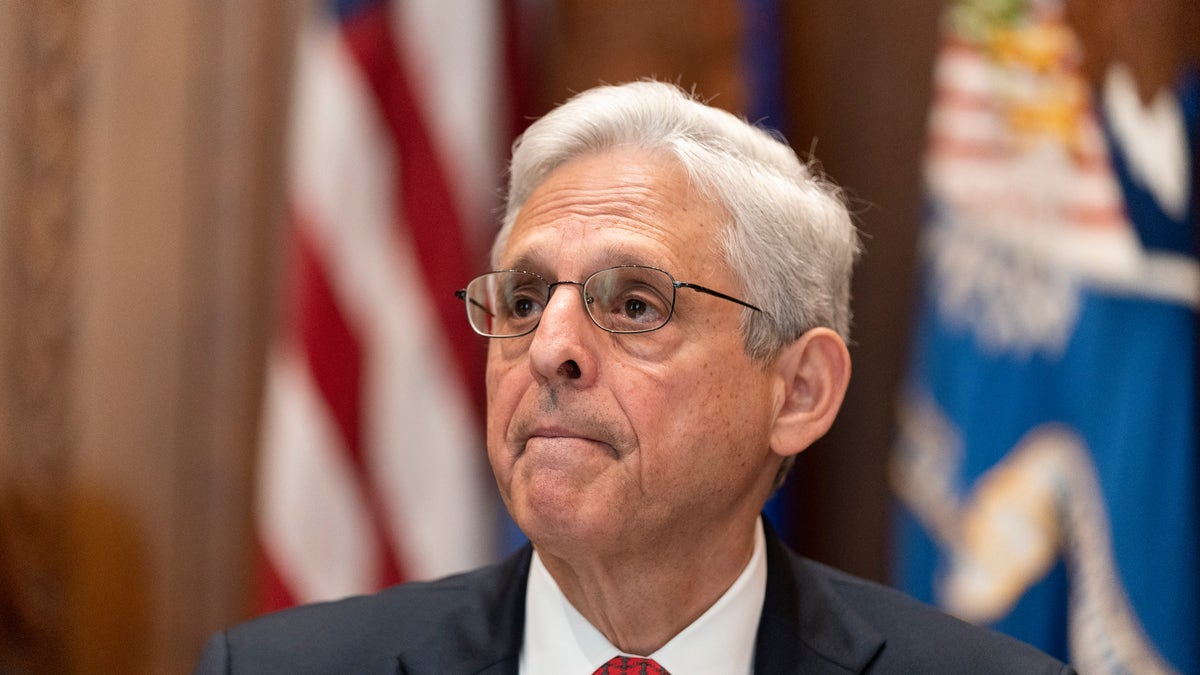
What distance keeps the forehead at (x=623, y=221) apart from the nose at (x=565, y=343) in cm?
7

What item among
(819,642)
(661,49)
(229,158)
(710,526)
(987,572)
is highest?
(661,49)

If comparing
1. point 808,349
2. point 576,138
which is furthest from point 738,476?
point 576,138

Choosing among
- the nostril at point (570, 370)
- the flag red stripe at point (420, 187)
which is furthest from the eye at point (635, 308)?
the flag red stripe at point (420, 187)

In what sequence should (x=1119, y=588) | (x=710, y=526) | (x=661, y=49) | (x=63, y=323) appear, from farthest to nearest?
(x=63, y=323)
(x=661, y=49)
(x=1119, y=588)
(x=710, y=526)

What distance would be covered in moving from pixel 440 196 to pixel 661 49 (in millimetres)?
692

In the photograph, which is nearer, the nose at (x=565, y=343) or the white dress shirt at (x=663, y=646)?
the nose at (x=565, y=343)

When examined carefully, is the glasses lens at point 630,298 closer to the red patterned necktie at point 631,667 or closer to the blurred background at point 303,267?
the red patterned necktie at point 631,667

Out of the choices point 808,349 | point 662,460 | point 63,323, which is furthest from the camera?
point 63,323

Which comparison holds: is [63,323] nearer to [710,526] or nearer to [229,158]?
[229,158]

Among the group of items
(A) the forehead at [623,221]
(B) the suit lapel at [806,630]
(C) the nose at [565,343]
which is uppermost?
(A) the forehead at [623,221]

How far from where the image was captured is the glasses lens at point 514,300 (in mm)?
1855

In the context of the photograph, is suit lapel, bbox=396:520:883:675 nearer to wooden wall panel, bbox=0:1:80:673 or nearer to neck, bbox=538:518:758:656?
neck, bbox=538:518:758:656

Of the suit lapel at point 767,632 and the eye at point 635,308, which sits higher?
the eye at point 635,308

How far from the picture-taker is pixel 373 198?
122 inches
